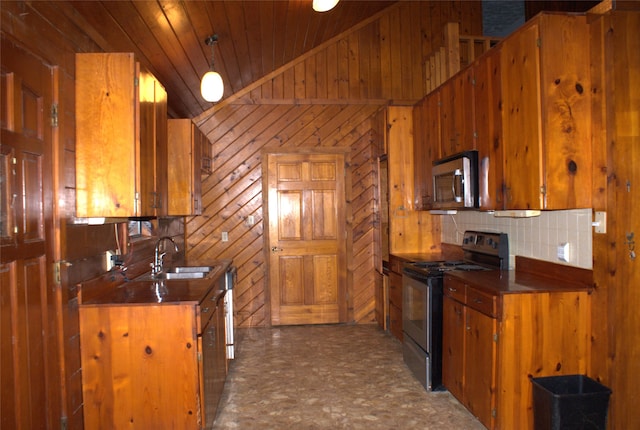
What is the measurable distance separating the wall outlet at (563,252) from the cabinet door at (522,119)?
1.30 ft

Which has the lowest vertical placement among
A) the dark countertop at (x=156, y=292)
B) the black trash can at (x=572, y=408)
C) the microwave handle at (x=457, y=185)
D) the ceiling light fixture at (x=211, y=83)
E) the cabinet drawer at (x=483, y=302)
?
the black trash can at (x=572, y=408)

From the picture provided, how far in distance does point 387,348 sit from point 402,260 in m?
0.90

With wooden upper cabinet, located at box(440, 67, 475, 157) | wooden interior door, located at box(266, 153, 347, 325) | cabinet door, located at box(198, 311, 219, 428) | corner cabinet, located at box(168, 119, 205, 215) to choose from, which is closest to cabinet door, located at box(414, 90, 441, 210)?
wooden upper cabinet, located at box(440, 67, 475, 157)

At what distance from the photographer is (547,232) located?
2914 mm

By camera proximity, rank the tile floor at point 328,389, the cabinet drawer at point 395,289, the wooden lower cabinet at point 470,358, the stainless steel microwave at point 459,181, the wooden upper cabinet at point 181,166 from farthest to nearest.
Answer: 1. the cabinet drawer at point 395,289
2. the wooden upper cabinet at point 181,166
3. the stainless steel microwave at point 459,181
4. the tile floor at point 328,389
5. the wooden lower cabinet at point 470,358

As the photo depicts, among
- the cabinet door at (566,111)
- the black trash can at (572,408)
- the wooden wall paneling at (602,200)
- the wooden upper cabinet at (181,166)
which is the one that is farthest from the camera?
the wooden upper cabinet at (181,166)

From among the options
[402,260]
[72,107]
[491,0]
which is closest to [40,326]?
[72,107]

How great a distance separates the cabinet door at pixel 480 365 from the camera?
8.25 feet

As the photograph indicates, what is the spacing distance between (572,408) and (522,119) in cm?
163

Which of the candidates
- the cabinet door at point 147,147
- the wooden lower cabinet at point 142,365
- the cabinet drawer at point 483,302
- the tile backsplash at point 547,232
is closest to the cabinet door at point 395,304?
the tile backsplash at point 547,232

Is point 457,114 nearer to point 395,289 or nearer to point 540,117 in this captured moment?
point 540,117

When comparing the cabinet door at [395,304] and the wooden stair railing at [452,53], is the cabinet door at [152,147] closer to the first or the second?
the cabinet door at [395,304]

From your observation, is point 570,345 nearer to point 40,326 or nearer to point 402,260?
point 402,260

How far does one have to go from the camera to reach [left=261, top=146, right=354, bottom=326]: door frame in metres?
5.05
